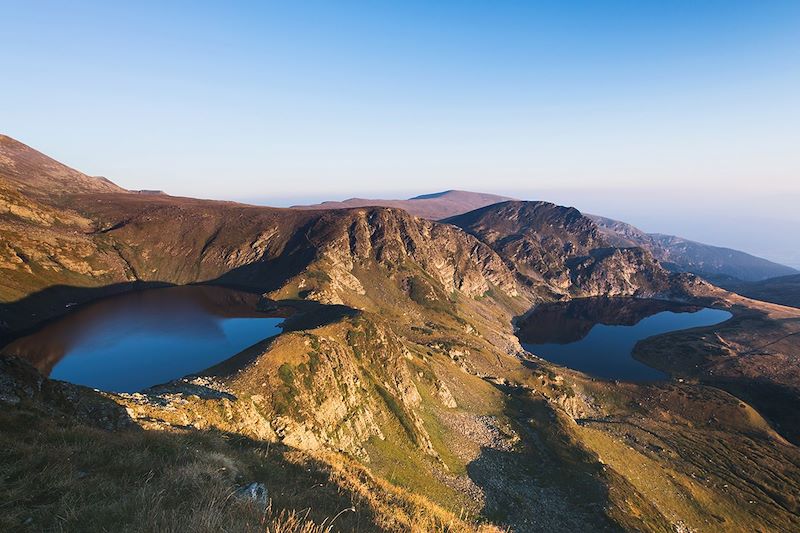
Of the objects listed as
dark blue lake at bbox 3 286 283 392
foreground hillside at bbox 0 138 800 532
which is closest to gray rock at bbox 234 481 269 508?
foreground hillside at bbox 0 138 800 532

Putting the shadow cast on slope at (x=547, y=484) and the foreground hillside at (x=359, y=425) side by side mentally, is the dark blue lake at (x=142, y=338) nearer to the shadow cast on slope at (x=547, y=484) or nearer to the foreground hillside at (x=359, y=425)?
the foreground hillside at (x=359, y=425)

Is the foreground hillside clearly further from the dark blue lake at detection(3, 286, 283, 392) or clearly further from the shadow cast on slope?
the dark blue lake at detection(3, 286, 283, 392)

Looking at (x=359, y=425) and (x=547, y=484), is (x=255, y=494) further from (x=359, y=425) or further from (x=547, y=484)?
(x=547, y=484)

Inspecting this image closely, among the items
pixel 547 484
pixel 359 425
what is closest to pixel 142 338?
pixel 359 425

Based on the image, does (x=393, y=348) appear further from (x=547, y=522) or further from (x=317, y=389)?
(x=547, y=522)

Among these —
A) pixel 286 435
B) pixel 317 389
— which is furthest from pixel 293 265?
pixel 286 435

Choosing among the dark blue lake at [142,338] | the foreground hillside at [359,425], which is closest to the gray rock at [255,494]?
the foreground hillside at [359,425]
